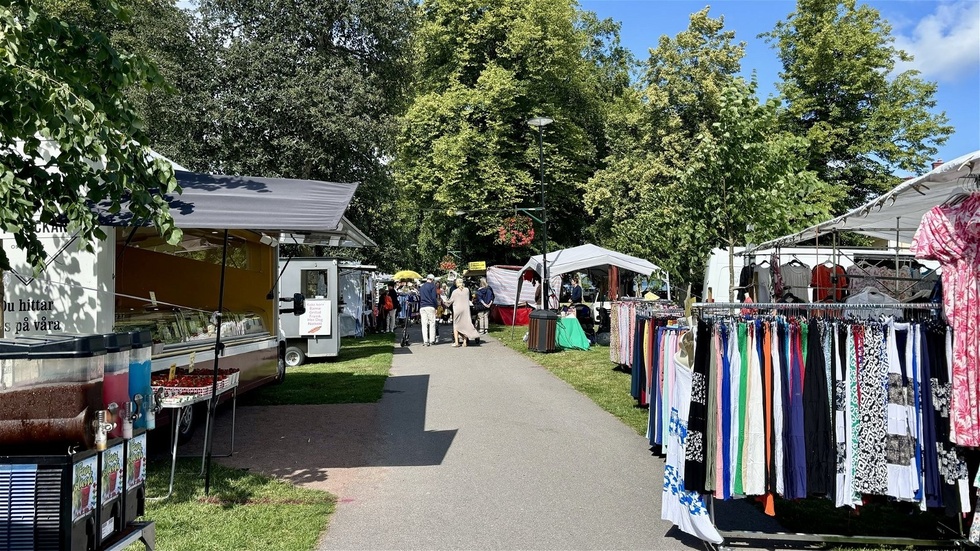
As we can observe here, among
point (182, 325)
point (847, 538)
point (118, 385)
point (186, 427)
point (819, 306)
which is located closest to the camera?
point (118, 385)

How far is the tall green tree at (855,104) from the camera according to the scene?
27.9 m

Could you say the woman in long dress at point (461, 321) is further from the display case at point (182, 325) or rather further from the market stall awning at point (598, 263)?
the display case at point (182, 325)

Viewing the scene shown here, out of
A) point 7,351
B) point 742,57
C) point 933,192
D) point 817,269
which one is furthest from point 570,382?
point 742,57

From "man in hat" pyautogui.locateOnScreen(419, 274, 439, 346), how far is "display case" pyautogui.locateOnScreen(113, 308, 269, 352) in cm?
951

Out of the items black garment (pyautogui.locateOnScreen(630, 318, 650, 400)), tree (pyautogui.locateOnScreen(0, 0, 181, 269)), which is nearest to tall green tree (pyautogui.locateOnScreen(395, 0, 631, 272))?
black garment (pyautogui.locateOnScreen(630, 318, 650, 400))

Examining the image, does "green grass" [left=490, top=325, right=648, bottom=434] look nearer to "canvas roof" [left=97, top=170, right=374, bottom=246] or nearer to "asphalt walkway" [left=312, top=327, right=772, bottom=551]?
"asphalt walkway" [left=312, top=327, right=772, bottom=551]

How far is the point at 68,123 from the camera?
15.0ft

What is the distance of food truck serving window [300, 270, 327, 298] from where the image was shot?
16.9 m

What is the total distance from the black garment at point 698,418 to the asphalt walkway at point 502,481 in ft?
1.83

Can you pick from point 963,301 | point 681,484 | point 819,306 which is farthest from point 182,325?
point 963,301

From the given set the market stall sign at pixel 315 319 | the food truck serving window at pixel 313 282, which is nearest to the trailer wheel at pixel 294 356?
the market stall sign at pixel 315 319

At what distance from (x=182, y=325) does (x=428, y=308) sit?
464 inches

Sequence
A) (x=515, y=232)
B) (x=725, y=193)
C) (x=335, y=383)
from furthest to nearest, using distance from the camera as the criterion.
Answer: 1. (x=515, y=232)
2. (x=335, y=383)
3. (x=725, y=193)

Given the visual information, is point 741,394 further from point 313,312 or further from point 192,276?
point 313,312
